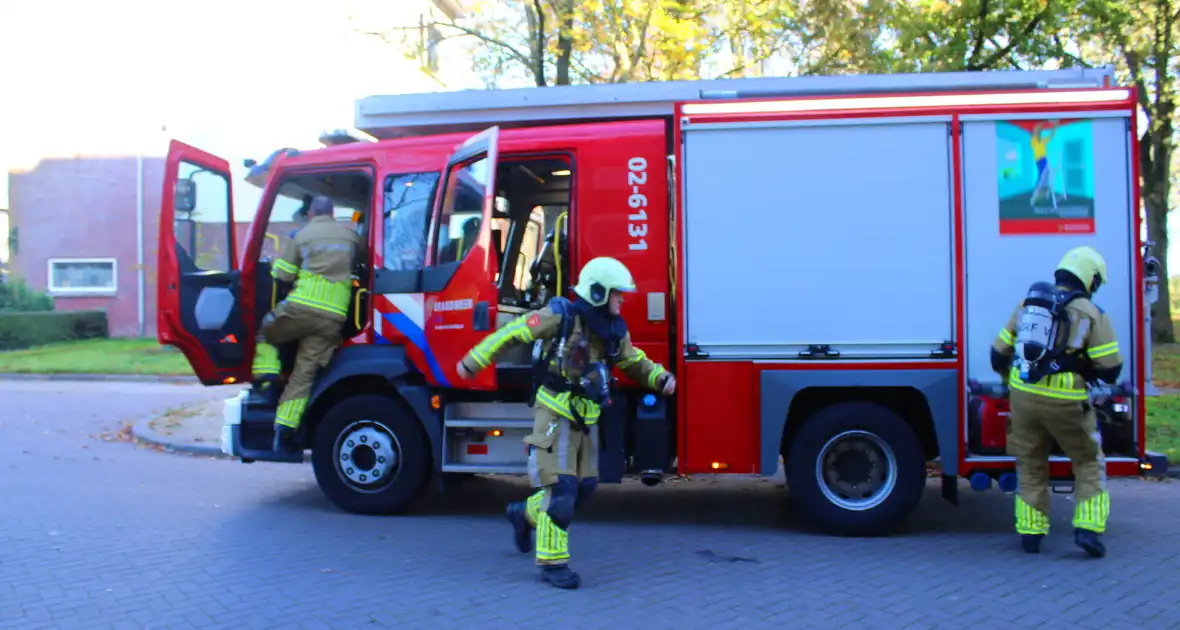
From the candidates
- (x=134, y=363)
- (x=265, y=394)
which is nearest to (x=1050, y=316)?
(x=265, y=394)

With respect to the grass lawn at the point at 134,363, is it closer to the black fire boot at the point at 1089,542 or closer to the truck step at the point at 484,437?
the black fire boot at the point at 1089,542

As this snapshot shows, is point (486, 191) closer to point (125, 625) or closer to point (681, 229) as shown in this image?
point (681, 229)

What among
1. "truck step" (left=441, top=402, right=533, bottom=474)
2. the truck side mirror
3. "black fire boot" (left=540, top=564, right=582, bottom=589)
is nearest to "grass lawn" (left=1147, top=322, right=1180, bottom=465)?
"truck step" (left=441, top=402, right=533, bottom=474)

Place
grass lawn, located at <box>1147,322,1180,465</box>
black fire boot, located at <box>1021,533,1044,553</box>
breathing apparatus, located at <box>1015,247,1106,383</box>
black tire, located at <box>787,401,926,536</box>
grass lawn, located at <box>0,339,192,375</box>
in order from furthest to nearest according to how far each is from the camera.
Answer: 1. grass lawn, located at <box>0,339,192,375</box>
2. grass lawn, located at <box>1147,322,1180,465</box>
3. black tire, located at <box>787,401,926,536</box>
4. black fire boot, located at <box>1021,533,1044,553</box>
5. breathing apparatus, located at <box>1015,247,1106,383</box>

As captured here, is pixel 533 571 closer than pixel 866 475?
Yes

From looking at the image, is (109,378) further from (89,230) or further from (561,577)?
(561,577)

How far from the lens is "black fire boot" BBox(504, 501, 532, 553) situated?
543 cm

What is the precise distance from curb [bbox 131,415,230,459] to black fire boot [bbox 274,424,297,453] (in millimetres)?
3087

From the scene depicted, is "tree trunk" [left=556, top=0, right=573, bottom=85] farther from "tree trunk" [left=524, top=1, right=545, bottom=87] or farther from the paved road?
the paved road

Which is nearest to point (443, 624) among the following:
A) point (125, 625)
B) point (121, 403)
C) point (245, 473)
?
point (125, 625)

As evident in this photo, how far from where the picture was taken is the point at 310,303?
6.60 meters

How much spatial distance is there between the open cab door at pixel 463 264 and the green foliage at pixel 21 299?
22.6 meters

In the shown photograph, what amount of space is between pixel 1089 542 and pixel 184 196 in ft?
20.7

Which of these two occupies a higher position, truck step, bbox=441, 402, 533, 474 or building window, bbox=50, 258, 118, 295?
building window, bbox=50, 258, 118, 295
